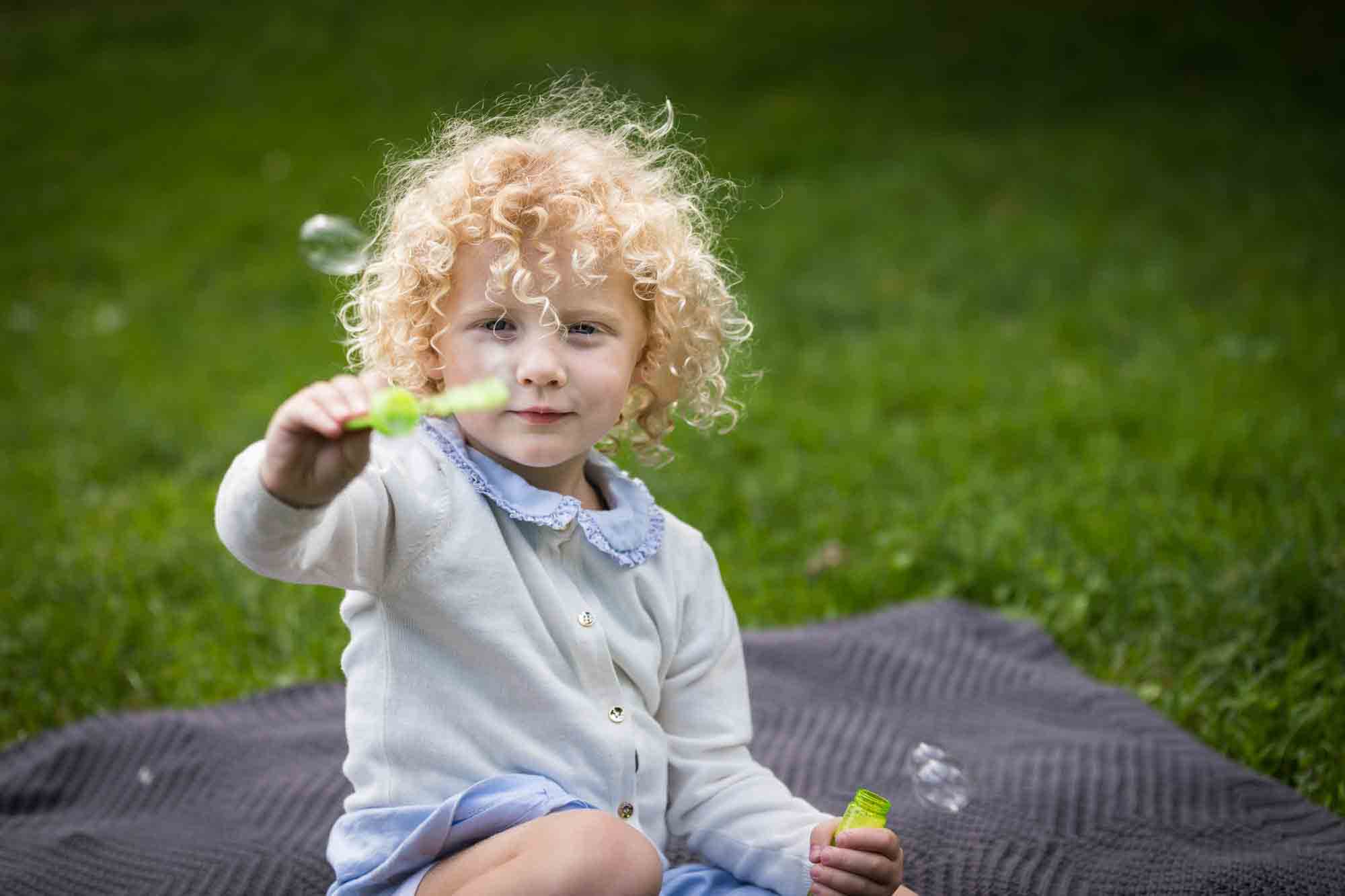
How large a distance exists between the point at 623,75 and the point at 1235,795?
706 cm

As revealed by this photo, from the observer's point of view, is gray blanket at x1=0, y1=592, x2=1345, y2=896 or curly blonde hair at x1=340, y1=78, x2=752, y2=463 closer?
curly blonde hair at x1=340, y1=78, x2=752, y2=463

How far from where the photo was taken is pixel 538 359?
5.24ft

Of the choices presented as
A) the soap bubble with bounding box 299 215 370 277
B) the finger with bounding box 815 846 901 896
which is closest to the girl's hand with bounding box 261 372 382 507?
the soap bubble with bounding box 299 215 370 277

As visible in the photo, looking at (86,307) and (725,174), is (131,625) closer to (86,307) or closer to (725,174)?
(86,307)

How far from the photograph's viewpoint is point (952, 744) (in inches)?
98.8

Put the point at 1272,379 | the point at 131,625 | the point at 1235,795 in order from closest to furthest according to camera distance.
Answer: the point at 1235,795 → the point at 131,625 → the point at 1272,379

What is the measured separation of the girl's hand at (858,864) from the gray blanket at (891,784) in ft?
1.31

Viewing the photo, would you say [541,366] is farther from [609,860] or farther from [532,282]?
[609,860]

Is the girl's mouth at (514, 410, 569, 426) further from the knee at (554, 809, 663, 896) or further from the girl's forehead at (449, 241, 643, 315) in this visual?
A: the knee at (554, 809, 663, 896)

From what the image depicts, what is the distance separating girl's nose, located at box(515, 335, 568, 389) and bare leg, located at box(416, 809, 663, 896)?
1.68 feet

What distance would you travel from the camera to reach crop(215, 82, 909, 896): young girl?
1.55 m

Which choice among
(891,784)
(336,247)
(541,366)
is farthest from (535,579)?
(891,784)

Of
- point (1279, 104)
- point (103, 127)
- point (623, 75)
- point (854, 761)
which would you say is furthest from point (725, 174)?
point (854, 761)

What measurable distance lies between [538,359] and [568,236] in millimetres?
180
